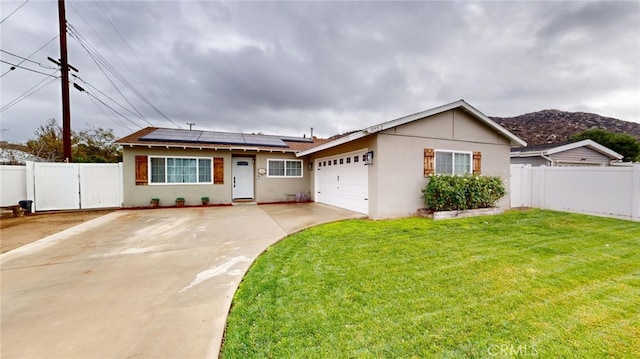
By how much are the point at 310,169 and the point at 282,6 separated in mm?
6982

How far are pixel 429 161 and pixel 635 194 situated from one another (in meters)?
→ 5.55

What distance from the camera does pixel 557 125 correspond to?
30.6 metres

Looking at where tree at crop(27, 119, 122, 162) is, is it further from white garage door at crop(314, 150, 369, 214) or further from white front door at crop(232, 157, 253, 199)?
white garage door at crop(314, 150, 369, 214)

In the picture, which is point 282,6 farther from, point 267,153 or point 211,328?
point 211,328

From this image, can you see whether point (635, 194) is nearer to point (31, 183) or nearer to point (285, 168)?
point (285, 168)

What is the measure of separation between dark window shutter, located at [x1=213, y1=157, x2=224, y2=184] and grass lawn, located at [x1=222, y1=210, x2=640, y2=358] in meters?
7.45

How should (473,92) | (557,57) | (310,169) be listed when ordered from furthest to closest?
1. (473,92)
2. (310,169)
3. (557,57)

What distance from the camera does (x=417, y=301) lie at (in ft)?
8.43

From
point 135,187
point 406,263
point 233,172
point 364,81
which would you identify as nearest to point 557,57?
point 364,81

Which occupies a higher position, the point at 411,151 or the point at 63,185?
the point at 411,151

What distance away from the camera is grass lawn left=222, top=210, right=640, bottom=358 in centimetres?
192

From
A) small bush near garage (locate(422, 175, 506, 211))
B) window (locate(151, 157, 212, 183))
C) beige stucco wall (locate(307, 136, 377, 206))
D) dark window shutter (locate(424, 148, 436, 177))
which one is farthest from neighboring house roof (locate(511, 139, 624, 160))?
window (locate(151, 157, 212, 183))

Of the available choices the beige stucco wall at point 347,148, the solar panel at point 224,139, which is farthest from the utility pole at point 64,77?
the beige stucco wall at point 347,148

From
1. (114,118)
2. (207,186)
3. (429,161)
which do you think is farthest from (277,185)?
(114,118)
